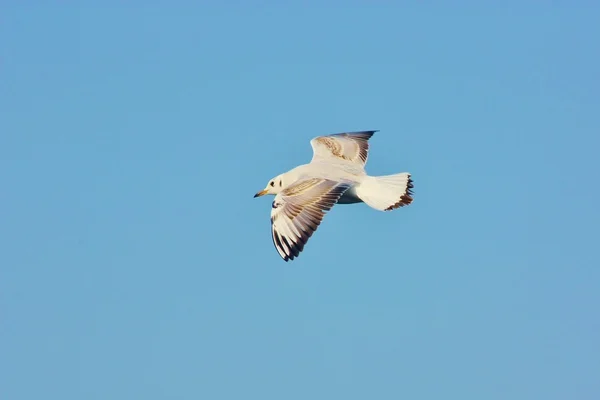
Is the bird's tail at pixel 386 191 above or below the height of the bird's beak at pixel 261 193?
below

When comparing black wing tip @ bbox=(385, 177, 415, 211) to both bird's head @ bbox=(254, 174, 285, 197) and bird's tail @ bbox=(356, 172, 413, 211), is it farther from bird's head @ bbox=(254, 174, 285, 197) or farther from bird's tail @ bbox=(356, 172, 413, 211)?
bird's head @ bbox=(254, 174, 285, 197)

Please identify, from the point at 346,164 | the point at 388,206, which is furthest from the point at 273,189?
the point at 388,206

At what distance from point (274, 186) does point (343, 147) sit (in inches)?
63.6

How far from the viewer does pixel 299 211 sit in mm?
13383

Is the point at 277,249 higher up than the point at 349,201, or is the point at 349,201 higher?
the point at 349,201

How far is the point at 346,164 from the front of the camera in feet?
52.1

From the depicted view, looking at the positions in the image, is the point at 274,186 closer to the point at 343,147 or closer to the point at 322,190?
the point at 343,147

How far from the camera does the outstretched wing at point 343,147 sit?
644 inches

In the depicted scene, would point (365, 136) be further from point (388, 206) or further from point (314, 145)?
point (388, 206)

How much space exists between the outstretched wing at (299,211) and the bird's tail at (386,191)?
322 mm

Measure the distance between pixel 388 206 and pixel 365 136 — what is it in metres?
3.49

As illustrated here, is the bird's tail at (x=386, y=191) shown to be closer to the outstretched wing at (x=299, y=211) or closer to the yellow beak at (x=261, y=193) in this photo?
the outstretched wing at (x=299, y=211)

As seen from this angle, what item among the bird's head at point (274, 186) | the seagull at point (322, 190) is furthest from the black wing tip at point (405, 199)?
the bird's head at point (274, 186)

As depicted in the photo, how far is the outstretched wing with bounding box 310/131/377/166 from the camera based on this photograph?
644 inches
